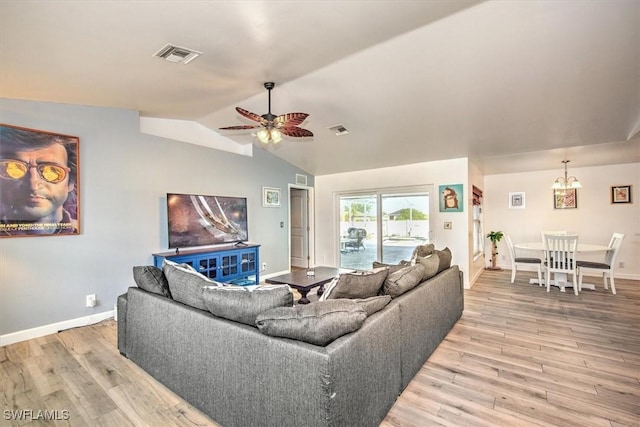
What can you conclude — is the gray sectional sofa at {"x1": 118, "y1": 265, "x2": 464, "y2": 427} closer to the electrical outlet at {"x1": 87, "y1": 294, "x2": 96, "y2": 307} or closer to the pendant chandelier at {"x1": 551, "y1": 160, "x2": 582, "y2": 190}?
the electrical outlet at {"x1": 87, "y1": 294, "x2": 96, "y2": 307}

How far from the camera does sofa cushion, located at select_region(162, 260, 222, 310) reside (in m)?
2.08

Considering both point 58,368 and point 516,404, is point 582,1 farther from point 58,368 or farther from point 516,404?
point 58,368

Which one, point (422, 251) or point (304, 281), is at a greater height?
point (422, 251)

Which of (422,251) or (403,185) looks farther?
(403,185)

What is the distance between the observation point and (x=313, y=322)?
1499 millimetres

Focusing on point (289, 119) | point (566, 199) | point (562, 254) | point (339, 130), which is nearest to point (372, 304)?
point (289, 119)

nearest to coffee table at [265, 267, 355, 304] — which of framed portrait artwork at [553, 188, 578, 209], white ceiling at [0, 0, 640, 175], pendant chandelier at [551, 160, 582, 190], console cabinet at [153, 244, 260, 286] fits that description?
console cabinet at [153, 244, 260, 286]

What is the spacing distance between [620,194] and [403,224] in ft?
13.7

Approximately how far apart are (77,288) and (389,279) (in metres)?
3.70

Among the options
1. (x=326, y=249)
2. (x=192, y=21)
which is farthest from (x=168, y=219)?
(x=326, y=249)

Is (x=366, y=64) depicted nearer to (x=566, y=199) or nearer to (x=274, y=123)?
(x=274, y=123)

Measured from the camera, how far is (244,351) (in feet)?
5.35

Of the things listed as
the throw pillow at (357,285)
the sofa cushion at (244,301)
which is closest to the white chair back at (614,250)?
the throw pillow at (357,285)

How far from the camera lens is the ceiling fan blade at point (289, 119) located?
2.93 metres
